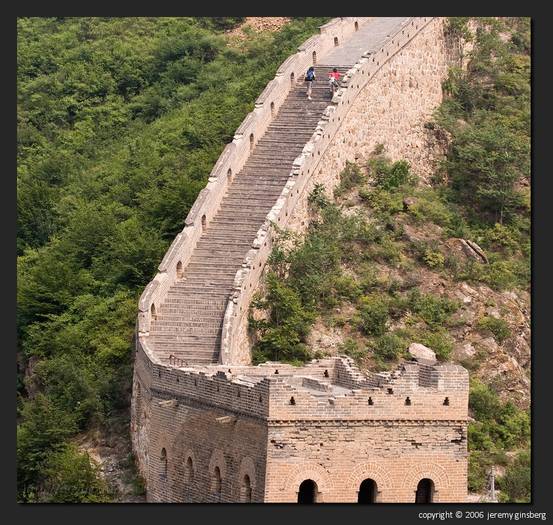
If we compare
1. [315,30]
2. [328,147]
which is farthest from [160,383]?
[315,30]

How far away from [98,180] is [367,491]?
26.9 m

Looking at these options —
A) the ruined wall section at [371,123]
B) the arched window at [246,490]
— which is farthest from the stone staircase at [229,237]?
the arched window at [246,490]

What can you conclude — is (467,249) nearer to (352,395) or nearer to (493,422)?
(493,422)

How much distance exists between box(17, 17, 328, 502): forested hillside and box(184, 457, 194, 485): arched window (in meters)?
3.56

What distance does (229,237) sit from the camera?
59.3 m

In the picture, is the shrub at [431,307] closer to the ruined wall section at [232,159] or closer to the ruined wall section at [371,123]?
the ruined wall section at [371,123]

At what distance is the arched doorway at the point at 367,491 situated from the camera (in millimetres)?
44438

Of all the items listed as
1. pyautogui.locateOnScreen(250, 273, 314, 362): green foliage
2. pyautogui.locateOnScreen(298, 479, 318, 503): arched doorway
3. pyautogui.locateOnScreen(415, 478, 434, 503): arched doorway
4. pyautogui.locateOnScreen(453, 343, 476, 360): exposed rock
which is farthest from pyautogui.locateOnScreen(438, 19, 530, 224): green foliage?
pyautogui.locateOnScreen(298, 479, 318, 503): arched doorway

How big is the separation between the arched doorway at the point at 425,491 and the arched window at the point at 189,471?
223 inches

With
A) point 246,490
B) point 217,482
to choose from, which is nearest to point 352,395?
point 246,490

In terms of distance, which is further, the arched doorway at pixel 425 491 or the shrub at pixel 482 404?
the shrub at pixel 482 404

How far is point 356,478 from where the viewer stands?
145 feet

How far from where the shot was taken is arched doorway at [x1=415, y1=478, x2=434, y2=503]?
147 ft

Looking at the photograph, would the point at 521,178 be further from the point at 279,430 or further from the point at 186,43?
the point at 279,430
